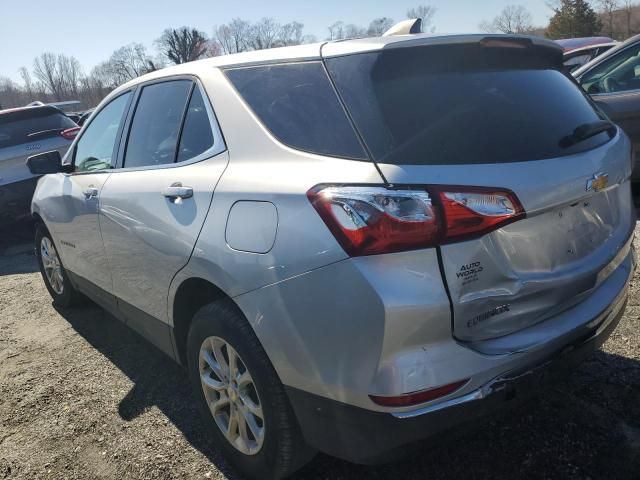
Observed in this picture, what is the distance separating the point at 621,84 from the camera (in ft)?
A: 17.3

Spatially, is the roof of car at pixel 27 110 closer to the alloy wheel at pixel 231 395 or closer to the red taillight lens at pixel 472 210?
the alloy wheel at pixel 231 395

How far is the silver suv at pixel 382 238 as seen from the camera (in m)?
1.67

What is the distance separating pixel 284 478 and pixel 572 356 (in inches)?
48.2

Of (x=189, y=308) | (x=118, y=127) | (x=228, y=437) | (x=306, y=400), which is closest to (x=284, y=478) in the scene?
(x=228, y=437)

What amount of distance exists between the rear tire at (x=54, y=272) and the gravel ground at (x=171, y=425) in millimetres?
506

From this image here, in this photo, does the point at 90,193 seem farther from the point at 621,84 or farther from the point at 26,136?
the point at 26,136

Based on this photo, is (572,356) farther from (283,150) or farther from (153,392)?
(153,392)

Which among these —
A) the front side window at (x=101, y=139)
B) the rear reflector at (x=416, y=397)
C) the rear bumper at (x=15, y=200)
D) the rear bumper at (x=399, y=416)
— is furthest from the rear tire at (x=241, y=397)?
the rear bumper at (x=15, y=200)

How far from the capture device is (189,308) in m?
2.59

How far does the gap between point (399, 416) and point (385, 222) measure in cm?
61

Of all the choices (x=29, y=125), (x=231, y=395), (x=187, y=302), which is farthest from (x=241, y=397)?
(x=29, y=125)

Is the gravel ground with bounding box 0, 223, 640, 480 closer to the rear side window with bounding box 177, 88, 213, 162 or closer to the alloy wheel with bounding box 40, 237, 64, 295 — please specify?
the alloy wheel with bounding box 40, 237, 64, 295

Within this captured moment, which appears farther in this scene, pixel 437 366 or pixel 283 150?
pixel 283 150

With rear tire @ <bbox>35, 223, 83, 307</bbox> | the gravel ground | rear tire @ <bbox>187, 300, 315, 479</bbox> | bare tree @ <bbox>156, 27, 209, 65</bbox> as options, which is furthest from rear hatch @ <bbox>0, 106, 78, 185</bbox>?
bare tree @ <bbox>156, 27, 209, 65</bbox>
